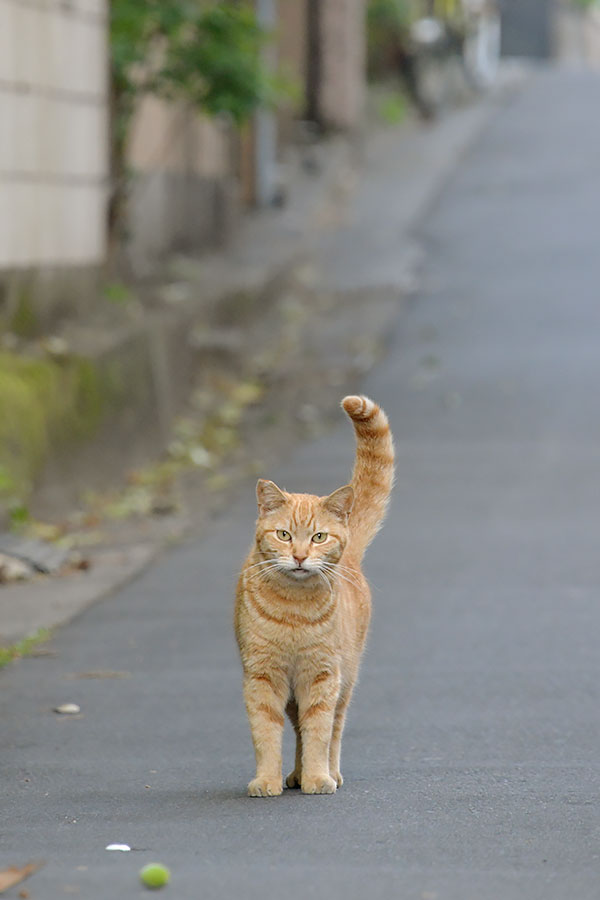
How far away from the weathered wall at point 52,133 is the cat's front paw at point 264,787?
730 centimetres

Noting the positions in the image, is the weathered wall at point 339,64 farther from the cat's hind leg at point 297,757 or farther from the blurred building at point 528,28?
the blurred building at point 528,28

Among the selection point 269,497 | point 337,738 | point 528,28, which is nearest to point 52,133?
point 269,497

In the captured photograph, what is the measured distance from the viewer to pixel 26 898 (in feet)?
13.7

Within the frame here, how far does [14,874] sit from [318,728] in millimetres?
1462

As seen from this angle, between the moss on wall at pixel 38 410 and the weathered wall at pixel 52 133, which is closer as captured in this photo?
the moss on wall at pixel 38 410

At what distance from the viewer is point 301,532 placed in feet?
17.9

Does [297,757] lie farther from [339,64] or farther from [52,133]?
[339,64]

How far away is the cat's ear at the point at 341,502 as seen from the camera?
556cm

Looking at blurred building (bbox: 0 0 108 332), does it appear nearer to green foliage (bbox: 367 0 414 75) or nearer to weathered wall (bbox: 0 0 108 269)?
weathered wall (bbox: 0 0 108 269)

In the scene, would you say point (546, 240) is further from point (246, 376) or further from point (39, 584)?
point (39, 584)

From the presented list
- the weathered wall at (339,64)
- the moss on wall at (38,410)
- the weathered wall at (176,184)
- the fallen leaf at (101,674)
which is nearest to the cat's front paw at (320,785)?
the fallen leaf at (101,674)

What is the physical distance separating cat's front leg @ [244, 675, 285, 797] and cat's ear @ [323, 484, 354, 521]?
1.98 feet

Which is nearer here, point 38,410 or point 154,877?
point 154,877

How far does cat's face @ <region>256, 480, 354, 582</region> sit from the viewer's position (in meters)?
5.43
